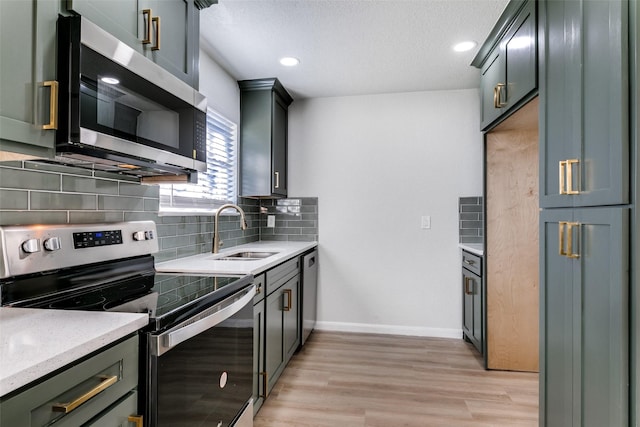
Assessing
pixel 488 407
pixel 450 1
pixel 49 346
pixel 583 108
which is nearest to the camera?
pixel 49 346

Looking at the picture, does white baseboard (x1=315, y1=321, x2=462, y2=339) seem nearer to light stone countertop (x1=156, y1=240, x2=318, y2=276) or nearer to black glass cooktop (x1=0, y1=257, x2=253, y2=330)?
light stone countertop (x1=156, y1=240, x2=318, y2=276)

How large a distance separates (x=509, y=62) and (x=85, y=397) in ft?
8.08

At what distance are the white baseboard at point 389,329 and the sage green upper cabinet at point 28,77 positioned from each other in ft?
9.55

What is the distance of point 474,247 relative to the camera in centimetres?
294

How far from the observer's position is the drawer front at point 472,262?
268cm

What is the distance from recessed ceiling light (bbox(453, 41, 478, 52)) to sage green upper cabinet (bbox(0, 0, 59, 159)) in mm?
2318

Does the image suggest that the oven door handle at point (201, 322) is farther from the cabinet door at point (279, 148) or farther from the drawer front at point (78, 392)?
the cabinet door at point (279, 148)

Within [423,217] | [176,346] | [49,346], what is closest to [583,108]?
[176,346]

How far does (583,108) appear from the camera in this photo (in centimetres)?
125

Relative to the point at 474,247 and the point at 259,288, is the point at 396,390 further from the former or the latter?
the point at 474,247

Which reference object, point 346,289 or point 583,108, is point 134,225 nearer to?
point 583,108

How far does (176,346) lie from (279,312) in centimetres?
124

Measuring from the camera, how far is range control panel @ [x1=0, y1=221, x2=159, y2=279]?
1098mm

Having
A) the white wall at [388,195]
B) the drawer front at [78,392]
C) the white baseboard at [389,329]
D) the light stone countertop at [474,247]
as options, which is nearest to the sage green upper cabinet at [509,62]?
the white wall at [388,195]
